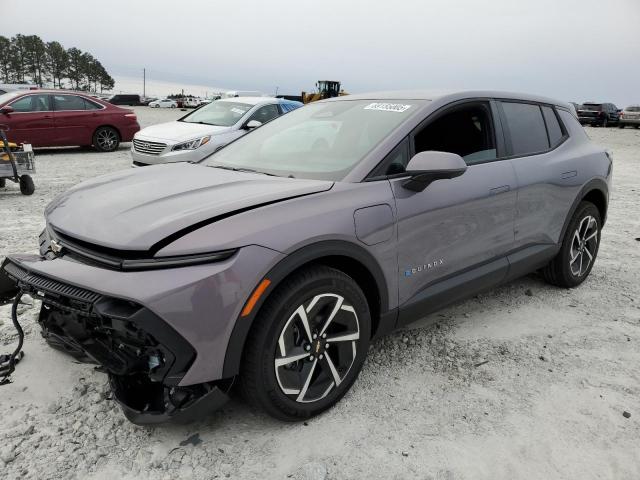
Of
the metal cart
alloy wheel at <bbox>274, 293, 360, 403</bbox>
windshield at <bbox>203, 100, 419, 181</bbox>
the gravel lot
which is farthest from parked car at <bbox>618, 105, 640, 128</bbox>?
alloy wheel at <bbox>274, 293, 360, 403</bbox>

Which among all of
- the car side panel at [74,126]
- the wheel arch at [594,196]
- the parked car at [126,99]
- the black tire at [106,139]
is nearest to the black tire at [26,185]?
the car side panel at [74,126]

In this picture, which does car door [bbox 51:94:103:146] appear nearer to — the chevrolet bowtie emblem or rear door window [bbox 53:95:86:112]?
rear door window [bbox 53:95:86:112]

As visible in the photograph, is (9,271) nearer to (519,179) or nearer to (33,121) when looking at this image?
(519,179)

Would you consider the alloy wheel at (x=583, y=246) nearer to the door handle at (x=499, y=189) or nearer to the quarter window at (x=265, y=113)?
the door handle at (x=499, y=189)

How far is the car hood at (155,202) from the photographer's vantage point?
85.0 inches

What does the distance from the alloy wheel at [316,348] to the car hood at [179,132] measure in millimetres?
7185

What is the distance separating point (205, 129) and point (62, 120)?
457 cm

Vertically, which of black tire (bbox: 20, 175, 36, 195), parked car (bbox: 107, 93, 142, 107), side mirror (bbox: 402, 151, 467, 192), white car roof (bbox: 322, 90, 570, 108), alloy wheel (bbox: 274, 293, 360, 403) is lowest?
parked car (bbox: 107, 93, 142, 107)

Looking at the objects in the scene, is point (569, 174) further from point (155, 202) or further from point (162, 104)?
point (162, 104)

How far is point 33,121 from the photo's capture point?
37.3ft

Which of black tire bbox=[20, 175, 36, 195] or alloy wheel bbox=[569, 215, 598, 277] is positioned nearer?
alloy wheel bbox=[569, 215, 598, 277]

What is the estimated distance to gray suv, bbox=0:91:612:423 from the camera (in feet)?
6.70

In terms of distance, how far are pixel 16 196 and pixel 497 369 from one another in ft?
23.2

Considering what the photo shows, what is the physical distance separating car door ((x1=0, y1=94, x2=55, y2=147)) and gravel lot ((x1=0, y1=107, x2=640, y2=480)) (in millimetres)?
9269
